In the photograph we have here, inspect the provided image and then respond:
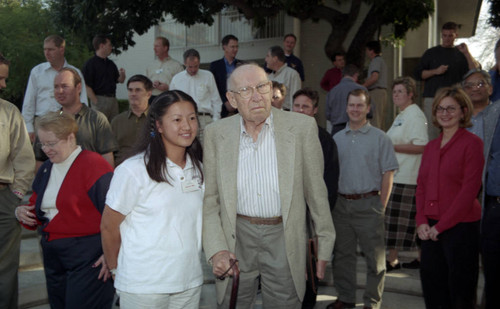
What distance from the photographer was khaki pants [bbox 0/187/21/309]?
4113 mm

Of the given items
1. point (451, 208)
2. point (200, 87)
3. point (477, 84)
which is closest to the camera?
point (451, 208)

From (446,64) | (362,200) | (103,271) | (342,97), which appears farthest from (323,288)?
(446,64)

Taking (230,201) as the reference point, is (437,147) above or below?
above

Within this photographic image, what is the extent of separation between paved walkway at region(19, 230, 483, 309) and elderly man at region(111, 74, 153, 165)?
5.21 feet

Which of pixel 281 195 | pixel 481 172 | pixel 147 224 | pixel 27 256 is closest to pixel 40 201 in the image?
pixel 147 224

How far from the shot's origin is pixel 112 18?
11445mm

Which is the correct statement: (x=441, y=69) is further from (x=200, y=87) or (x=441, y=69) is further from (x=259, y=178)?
(x=259, y=178)

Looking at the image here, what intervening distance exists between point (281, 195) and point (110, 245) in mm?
991

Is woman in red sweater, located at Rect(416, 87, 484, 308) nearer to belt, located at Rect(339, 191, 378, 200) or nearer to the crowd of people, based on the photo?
the crowd of people

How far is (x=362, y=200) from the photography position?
4.79 meters

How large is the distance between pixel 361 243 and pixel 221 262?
7.87ft

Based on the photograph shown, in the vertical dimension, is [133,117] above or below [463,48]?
below

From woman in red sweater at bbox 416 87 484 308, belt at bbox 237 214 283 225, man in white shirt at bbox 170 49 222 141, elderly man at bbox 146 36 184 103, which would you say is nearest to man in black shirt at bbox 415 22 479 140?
man in white shirt at bbox 170 49 222 141

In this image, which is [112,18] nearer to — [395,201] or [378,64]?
[378,64]
